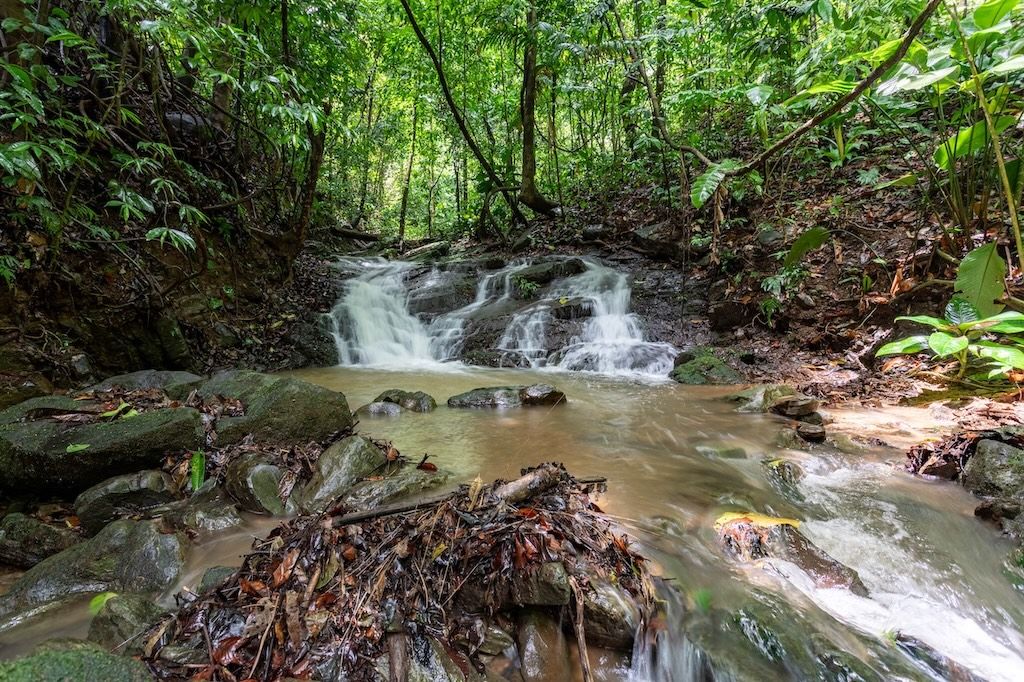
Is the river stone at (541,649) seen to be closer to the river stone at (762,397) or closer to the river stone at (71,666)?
the river stone at (71,666)

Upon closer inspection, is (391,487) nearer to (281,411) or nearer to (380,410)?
(281,411)

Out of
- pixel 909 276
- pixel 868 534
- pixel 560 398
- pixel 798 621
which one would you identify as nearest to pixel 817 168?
pixel 909 276

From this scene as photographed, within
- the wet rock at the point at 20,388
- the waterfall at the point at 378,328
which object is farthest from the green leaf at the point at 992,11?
the wet rock at the point at 20,388

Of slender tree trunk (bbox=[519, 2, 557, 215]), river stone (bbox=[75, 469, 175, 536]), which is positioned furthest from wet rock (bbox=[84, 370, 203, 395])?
slender tree trunk (bbox=[519, 2, 557, 215])

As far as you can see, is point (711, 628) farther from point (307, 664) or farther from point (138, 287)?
point (138, 287)

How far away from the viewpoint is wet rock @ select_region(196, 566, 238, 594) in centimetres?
184

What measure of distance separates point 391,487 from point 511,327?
5686 mm

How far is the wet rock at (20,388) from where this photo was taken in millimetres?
4012

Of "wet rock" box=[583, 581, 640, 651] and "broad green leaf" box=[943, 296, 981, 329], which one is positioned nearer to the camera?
"wet rock" box=[583, 581, 640, 651]

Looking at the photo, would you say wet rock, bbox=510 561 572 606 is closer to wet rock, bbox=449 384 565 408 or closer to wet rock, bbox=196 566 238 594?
wet rock, bbox=196 566 238 594

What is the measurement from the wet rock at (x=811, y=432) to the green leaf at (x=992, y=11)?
9.06ft

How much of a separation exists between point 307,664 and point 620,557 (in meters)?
1.20

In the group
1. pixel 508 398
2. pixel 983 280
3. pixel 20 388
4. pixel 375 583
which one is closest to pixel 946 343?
pixel 983 280

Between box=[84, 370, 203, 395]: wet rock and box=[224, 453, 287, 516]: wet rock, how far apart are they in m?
1.46
